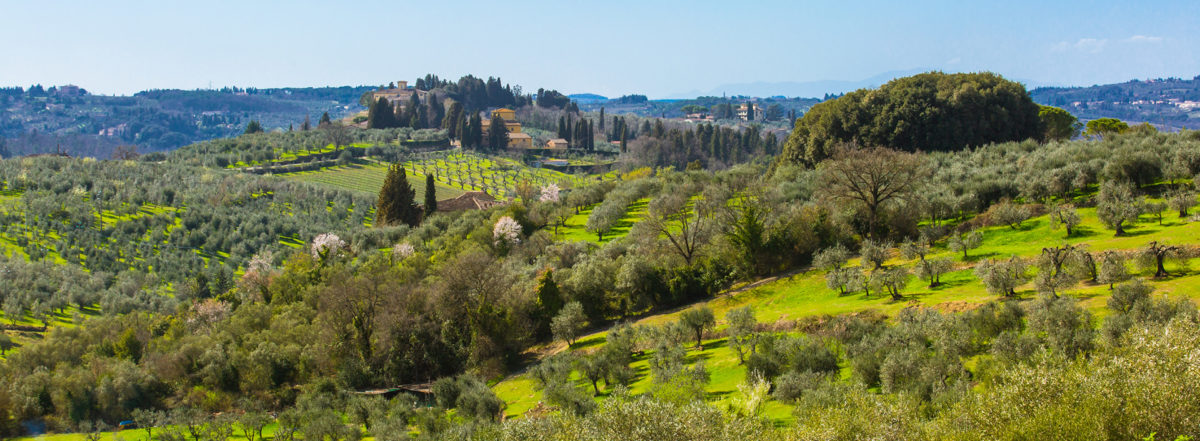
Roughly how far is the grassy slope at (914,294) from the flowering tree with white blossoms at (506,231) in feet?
70.8

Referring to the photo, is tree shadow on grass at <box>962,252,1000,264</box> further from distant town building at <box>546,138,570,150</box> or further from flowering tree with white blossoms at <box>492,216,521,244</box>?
distant town building at <box>546,138,570,150</box>

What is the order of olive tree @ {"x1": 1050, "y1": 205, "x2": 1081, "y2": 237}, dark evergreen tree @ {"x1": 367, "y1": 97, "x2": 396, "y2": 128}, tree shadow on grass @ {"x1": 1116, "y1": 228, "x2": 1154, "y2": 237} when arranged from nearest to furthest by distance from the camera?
1. tree shadow on grass @ {"x1": 1116, "y1": 228, "x2": 1154, "y2": 237}
2. olive tree @ {"x1": 1050, "y1": 205, "x2": 1081, "y2": 237}
3. dark evergreen tree @ {"x1": 367, "y1": 97, "x2": 396, "y2": 128}

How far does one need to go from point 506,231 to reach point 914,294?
118ft

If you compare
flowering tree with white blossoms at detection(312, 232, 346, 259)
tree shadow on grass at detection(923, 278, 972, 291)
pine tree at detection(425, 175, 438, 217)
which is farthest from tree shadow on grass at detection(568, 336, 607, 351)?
pine tree at detection(425, 175, 438, 217)

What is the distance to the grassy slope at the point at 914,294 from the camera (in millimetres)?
24750

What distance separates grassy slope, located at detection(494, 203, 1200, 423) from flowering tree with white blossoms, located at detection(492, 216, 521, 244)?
2157cm

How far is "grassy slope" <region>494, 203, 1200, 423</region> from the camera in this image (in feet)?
81.2

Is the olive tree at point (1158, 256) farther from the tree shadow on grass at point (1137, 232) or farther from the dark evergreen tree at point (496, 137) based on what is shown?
the dark evergreen tree at point (496, 137)

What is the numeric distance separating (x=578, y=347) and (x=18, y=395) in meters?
28.9

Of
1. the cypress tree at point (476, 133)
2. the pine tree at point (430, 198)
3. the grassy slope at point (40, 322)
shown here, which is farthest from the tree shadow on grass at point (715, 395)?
the cypress tree at point (476, 133)

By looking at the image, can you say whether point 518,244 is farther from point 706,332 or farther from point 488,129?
point 488,129

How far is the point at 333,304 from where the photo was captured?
139ft

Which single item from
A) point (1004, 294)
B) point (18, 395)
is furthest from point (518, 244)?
point (1004, 294)

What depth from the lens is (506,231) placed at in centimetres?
5981
